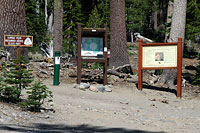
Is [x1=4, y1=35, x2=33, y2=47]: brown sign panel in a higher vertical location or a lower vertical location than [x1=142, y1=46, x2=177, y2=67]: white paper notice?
higher

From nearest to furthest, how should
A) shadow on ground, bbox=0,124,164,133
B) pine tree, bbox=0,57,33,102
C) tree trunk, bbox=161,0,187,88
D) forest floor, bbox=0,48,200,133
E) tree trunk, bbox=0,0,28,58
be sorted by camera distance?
shadow on ground, bbox=0,124,164,133 < forest floor, bbox=0,48,200,133 < pine tree, bbox=0,57,33,102 < tree trunk, bbox=0,0,28,58 < tree trunk, bbox=161,0,187,88

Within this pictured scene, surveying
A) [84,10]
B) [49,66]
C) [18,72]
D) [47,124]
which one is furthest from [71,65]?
[84,10]

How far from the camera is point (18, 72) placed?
9.98 metres

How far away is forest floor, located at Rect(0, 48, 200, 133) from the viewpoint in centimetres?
855

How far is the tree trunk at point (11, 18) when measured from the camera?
1592cm

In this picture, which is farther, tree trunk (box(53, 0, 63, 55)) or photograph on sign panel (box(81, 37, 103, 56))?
tree trunk (box(53, 0, 63, 55))

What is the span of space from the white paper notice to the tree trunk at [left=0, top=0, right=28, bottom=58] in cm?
483

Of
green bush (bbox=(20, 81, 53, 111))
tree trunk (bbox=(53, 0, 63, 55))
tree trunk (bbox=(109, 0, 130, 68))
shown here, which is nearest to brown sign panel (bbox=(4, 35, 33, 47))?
green bush (bbox=(20, 81, 53, 111))

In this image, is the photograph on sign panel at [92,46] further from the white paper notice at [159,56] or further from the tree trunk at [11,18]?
the tree trunk at [11,18]

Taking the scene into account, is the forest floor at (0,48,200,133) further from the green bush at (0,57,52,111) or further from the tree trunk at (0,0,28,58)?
the tree trunk at (0,0,28,58)

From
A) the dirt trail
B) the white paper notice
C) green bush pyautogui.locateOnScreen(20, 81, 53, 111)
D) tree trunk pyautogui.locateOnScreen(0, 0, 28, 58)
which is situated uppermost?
tree trunk pyautogui.locateOnScreen(0, 0, 28, 58)

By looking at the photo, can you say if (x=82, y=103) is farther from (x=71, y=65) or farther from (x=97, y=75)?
(x=71, y=65)

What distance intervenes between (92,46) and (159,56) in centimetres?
250

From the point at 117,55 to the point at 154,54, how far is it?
2.86 metres
